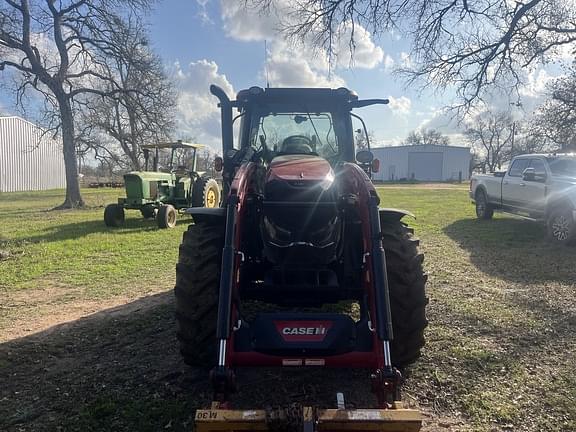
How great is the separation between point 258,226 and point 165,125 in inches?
714

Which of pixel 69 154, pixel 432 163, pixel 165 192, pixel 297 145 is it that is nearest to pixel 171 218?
pixel 165 192

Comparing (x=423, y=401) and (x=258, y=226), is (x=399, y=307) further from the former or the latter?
(x=258, y=226)

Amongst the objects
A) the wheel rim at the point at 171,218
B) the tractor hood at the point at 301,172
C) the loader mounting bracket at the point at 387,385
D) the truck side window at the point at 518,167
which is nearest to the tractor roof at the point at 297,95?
the tractor hood at the point at 301,172

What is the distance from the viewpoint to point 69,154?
66.5ft

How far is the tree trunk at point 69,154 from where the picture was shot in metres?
19.6

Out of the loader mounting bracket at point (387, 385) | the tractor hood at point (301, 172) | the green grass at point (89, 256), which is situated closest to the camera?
the loader mounting bracket at point (387, 385)

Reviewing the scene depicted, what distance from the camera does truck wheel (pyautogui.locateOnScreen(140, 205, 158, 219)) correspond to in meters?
13.6

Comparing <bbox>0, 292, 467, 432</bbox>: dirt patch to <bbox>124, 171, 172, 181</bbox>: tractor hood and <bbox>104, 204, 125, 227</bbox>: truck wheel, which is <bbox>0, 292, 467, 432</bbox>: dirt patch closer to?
<bbox>104, 204, 125, 227</bbox>: truck wheel

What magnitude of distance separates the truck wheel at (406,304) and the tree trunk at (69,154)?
751 inches

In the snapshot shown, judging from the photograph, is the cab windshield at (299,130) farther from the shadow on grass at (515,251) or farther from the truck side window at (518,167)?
the truck side window at (518,167)

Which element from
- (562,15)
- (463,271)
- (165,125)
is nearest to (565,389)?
(463,271)

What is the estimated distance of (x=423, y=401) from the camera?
3469mm

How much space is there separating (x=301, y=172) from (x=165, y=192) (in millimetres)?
11561

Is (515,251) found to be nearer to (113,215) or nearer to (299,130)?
(299,130)
